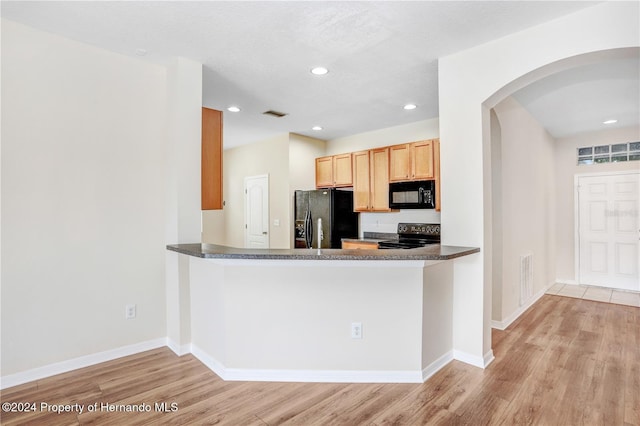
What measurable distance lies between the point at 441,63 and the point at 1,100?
3.46 metres

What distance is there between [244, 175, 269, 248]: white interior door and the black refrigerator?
724 mm

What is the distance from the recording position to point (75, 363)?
9.02 ft

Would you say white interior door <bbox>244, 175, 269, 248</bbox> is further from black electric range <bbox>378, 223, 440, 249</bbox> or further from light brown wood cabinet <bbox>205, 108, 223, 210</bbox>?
light brown wood cabinet <bbox>205, 108, 223, 210</bbox>

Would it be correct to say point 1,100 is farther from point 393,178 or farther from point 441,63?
point 393,178

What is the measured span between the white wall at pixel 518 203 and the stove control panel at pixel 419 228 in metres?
1.02

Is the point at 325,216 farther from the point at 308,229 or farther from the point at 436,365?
the point at 436,365

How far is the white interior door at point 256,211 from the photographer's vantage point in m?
6.16

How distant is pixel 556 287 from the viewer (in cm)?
573

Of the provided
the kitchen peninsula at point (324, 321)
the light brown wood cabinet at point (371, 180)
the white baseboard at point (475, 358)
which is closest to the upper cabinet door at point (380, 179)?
the light brown wood cabinet at point (371, 180)

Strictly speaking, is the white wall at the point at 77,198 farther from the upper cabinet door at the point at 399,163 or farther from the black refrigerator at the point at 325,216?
the upper cabinet door at the point at 399,163

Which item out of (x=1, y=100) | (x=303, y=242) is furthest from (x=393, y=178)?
(x=1, y=100)

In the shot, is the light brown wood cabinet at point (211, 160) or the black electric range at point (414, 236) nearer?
the light brown wood cabinet at point (211, 160)

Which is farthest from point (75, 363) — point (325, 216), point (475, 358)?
point (325, 216)

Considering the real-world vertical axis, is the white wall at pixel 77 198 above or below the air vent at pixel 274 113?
below
